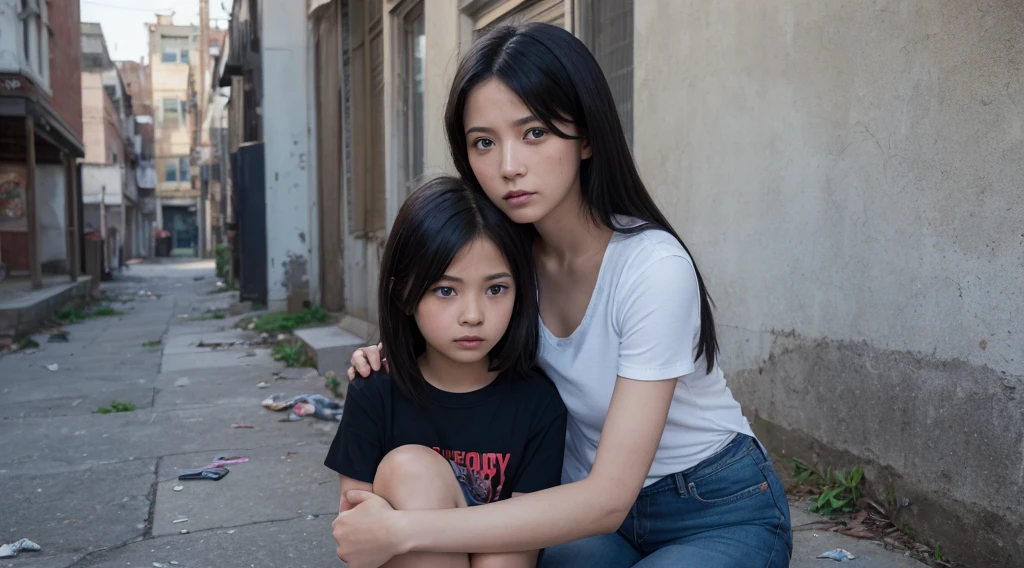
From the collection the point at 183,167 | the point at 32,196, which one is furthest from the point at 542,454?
the point at 183,167

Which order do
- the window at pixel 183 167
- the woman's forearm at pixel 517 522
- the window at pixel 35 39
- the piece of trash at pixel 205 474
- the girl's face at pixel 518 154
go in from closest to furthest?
the woman's forearm at pixel 517 522 → the girl's face at pixel 518 154 → the piece of trash at pixel 205 474 → the window at pixel 35 39 → the window at pixel 183 167

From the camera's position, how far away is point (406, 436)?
70.7 inches

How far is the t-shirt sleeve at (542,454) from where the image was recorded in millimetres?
1734

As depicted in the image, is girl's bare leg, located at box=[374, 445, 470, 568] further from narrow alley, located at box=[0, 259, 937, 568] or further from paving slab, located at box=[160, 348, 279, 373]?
paving slab, located at box=[160, 348, 279, 373]

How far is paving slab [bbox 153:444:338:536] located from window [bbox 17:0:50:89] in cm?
959

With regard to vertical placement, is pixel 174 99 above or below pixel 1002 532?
above

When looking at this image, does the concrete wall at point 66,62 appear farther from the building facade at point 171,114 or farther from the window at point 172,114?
the window at point 172,114

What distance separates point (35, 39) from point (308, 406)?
10.3 meters

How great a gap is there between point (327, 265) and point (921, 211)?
848 cm

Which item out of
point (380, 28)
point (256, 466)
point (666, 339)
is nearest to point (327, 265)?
point (380, 28)

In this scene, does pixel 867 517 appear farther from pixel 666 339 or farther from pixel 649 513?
pixel 666 339

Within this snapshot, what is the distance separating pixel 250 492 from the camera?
11.9 feet

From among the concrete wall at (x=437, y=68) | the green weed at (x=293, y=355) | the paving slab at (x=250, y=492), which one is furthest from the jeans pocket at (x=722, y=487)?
the green weed at (x=293, y=355)

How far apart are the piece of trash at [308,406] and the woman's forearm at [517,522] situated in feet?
11.5
